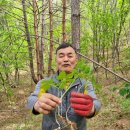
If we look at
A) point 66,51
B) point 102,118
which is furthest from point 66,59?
point 102,118

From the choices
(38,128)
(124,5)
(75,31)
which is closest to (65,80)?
(75,31)

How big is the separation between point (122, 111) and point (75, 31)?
173 inches

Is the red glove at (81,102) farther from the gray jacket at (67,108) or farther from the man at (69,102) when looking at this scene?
the gray jacket at (67,108)

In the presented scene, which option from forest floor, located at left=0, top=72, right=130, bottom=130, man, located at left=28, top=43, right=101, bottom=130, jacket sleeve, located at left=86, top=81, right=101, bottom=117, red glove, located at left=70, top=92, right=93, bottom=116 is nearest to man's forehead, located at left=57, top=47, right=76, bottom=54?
man, located at left=28, top=43, right=101, bottom=130

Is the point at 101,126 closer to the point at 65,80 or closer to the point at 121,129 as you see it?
the point at 121,129

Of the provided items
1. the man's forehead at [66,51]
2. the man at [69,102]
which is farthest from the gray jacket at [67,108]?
the man's forehead at [66,51]

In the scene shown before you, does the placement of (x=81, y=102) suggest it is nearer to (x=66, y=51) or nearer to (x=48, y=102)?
(x=48, y=102)

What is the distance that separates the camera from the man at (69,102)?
202 centimetres

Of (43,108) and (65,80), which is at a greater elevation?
(65,80)

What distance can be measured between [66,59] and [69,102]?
0.44 metres

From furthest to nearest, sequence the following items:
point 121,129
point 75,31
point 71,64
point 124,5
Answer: point 124,5 < point 121,129 < point 75,31 < point 71,64

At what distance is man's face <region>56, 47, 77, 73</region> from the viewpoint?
281 centimetres

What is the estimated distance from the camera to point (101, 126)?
750cm

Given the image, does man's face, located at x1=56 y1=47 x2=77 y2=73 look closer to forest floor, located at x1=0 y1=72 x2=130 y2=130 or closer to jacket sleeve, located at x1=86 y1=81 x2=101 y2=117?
jacket sleeve, located at x1=86 y1=81 x2=101 y2=117
